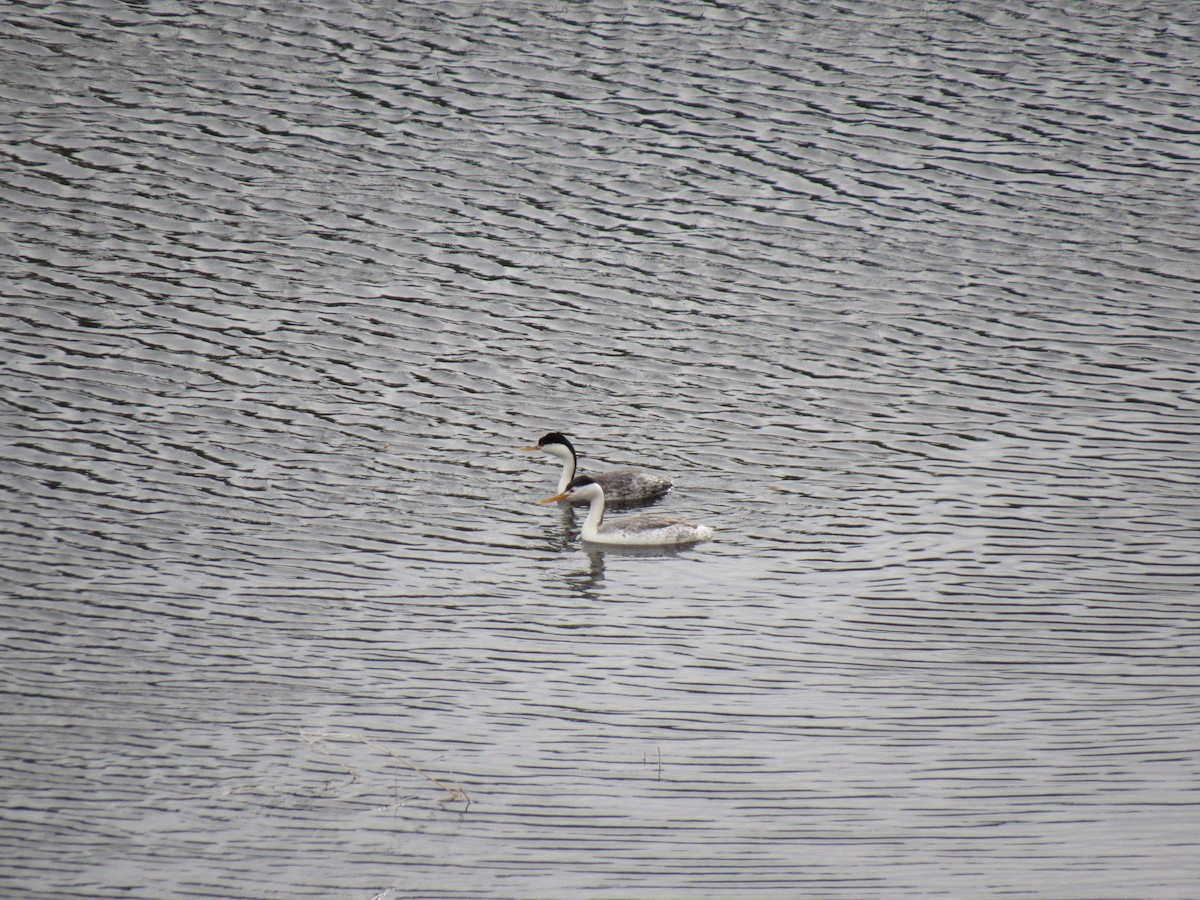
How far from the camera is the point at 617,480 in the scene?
1836 centimetres

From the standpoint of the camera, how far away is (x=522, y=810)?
11.3 meters

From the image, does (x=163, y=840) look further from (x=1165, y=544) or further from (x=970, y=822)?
(x=1165, y=544)

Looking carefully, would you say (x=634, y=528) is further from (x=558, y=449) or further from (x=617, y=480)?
(x=558, y=449)

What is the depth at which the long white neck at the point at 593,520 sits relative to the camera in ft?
57.4

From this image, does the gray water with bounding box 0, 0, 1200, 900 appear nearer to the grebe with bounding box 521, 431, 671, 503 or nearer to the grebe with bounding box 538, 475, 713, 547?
the grebe with bounding box 538, 475, 713, 547

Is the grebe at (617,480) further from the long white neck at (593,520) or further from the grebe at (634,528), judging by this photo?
the long white neck at (593,520)

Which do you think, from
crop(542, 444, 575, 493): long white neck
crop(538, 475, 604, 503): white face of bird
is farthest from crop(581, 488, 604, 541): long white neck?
crop(542, 444, 575, 493): long white neck

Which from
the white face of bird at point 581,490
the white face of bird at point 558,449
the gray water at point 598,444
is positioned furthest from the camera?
the white face of bird at point 558,449

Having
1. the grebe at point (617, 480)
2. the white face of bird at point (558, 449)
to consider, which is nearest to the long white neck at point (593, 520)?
the grebe at point (617, 480)

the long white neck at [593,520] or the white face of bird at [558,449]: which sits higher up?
the white face of bird at [558,449]

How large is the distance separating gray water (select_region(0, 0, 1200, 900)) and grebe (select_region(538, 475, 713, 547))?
35 centimetres

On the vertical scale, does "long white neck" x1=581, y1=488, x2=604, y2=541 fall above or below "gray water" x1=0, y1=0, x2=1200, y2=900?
below

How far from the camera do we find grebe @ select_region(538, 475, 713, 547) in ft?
55.6

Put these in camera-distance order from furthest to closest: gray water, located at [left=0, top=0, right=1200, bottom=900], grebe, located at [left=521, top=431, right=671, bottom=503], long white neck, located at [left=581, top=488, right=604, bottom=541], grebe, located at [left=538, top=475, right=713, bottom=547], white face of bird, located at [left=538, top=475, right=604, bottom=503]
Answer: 1. grebe, located at [left=521, top=431, right=671, bottom=503]
2. white face of bird, located at [left=538, top=475, right=604, bottom=503]
3. long white neck, located at [left=581, top=488, right=604, bottom=541]
4. grebe, located at [left=538, top=475, right=713, bottom=547]
5. gray water, located at [left=0, top=0, right=1200, bottom=900]
